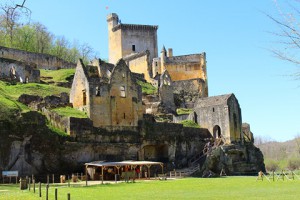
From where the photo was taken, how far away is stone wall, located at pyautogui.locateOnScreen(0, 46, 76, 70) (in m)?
64.1

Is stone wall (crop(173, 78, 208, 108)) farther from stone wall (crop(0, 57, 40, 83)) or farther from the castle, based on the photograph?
stone wall (crop(0, 57, 40, 83))

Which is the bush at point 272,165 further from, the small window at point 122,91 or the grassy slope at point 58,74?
the small window at point 122,91

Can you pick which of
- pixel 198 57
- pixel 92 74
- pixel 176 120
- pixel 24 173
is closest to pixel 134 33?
pixel 198 57

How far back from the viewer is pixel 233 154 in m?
49.8

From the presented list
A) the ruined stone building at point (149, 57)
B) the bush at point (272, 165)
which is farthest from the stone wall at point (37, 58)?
the bush at point (272, 165)

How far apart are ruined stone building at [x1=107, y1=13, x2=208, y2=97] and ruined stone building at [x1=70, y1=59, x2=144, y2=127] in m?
A: 21.3

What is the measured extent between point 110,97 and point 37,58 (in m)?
26.4

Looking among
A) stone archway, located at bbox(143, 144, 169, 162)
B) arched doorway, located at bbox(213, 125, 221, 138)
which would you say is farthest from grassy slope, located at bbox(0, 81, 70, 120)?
arched doorway, located at bbox(213, 125, 221, 138)

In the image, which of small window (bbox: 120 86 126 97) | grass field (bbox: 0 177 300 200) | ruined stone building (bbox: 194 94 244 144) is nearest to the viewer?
grass field (bbox: 0 177 300 200)

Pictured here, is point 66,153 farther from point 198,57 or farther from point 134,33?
point 134,33

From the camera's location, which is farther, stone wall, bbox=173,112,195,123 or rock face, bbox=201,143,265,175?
stone wall, bbox=173,112,195,123

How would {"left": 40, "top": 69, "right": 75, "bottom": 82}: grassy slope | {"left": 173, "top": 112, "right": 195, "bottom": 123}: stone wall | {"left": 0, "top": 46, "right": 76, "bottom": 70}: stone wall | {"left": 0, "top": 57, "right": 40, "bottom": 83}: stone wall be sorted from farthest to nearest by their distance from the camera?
{"left": 0, "top": 46, "right": 76, "bottom": 70}: stone wall
{"left": 40, "top": 69, "right": 75, "bottom": 82}: grassy slope
{"left": 173, "top": 112, "right": 195, "bottom": 123}: stone wall
{"left": 0, "top": 57, "right": 40, "bottom": 83}: stone wall

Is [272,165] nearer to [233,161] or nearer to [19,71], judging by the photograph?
[233,161]

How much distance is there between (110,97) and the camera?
4688 cm
